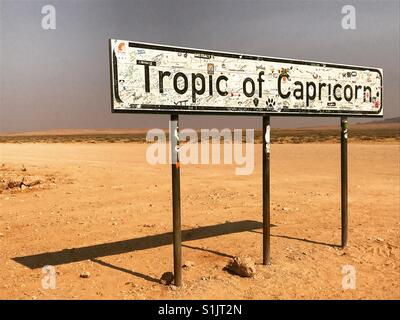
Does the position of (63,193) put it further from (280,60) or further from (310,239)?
(280,60)

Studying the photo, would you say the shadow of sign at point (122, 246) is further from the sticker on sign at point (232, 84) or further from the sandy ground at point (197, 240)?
the sticker on sign at point (232, 84)

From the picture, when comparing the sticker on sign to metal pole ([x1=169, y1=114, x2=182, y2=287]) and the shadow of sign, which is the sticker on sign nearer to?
metal pole ([x1=169, y1=114, x2=182, y2=287])

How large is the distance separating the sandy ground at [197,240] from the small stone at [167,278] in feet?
0.43

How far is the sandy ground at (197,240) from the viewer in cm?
484

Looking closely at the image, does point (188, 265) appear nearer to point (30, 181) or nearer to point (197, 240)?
point (197, 240)

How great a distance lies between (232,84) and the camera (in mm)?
5031

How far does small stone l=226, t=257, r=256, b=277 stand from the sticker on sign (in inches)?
73.5

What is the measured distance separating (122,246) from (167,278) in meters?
1.79

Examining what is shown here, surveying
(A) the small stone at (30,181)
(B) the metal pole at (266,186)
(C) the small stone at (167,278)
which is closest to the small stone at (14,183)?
(A) the small stone at (30,181)

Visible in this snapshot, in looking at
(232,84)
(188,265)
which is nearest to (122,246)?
(188,265)

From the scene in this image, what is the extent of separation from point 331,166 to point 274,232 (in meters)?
12.8
